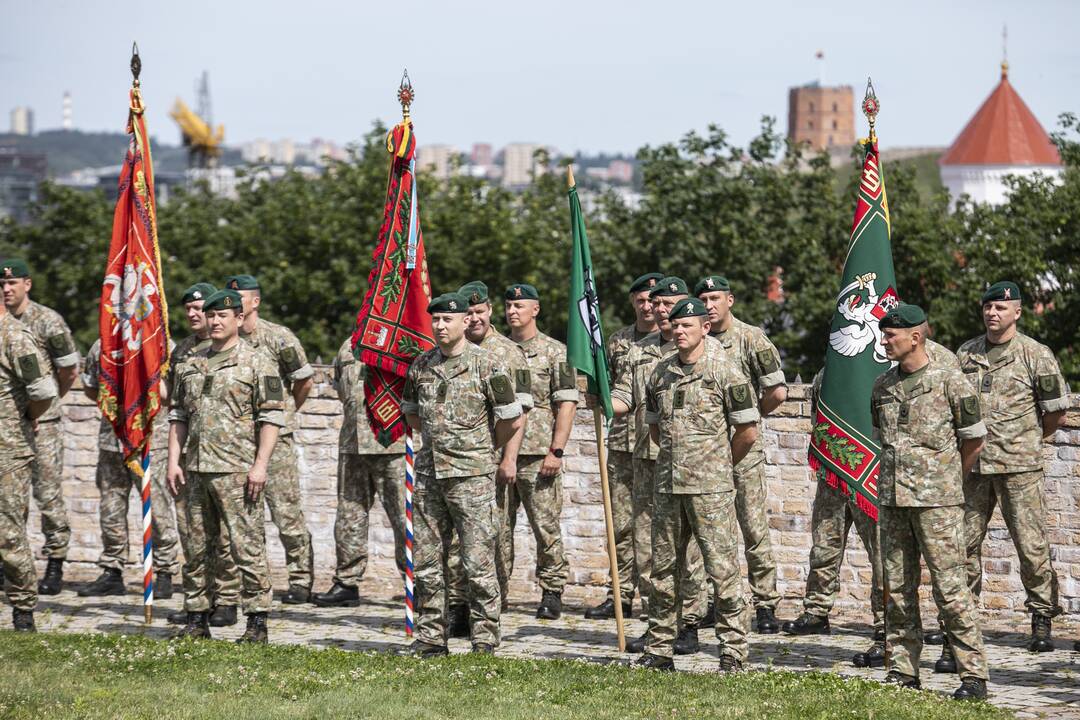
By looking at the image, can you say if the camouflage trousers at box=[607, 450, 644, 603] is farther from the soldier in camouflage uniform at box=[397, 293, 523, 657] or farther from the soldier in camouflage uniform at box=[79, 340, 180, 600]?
the soldier in camouflage uniform at box=[79, 340, 180, 600]

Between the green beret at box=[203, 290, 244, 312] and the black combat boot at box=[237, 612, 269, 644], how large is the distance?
2.08 metres

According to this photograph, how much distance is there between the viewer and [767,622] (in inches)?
433

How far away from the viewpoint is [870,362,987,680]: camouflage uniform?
28.3 feet

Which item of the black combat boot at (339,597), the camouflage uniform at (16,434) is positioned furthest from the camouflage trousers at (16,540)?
the black combat boot at (339,597)

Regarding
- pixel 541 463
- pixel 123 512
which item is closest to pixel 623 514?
pixel 541 463

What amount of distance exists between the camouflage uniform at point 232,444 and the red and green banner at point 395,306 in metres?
0.88

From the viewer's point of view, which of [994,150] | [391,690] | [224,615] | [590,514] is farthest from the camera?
[994,150]

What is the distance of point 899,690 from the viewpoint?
27.5 ft

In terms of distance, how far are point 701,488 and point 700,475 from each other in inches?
3.1

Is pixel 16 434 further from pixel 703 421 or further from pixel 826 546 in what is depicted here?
pixel 826 546

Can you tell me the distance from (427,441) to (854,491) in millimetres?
2933

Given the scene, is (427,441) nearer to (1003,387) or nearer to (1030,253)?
(1003,387)

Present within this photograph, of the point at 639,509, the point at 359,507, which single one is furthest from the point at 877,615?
the point at 359,507

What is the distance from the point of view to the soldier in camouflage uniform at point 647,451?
9.91 m
